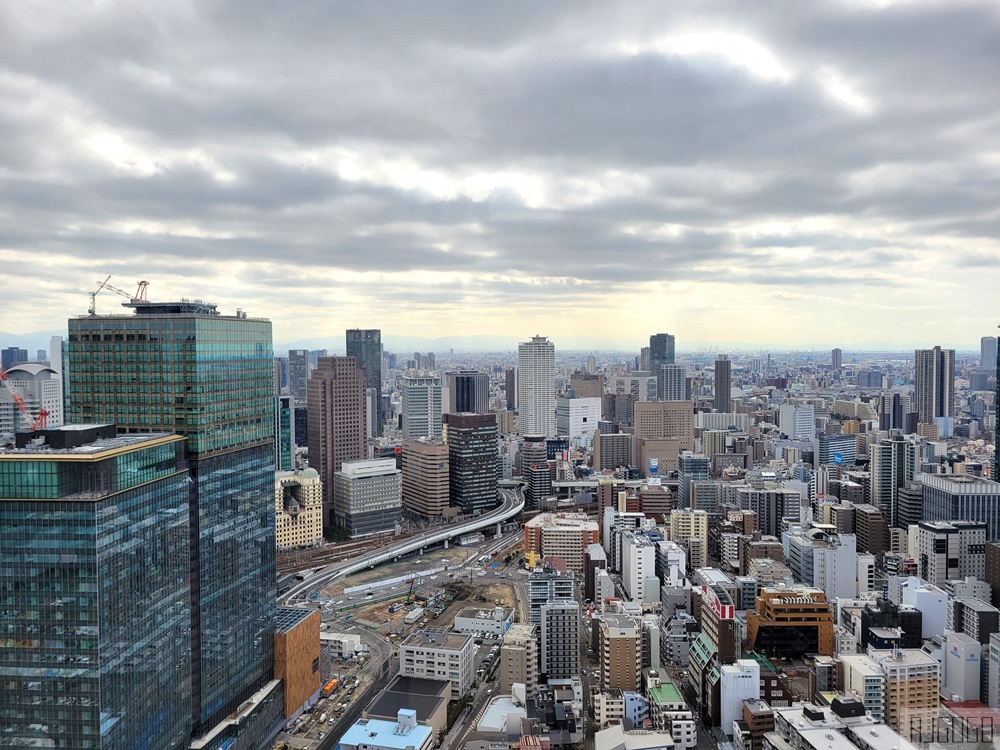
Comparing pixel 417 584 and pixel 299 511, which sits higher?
pixel 299 511

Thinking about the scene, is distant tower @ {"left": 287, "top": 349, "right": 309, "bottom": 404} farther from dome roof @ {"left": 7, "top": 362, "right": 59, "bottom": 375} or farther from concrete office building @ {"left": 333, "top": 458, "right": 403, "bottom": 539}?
dome roof @ {"left": 7, "top": 362, "right": 59, "bottom": 375}

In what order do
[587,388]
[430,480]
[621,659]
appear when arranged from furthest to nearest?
1. [587,388]
2. [430,480]
3. [621,659]

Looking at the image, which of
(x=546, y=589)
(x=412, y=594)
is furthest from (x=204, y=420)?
(x=412, y=594)

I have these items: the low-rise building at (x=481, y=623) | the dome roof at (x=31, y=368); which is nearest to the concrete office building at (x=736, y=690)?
the low-rise building at (x=481, y=623)

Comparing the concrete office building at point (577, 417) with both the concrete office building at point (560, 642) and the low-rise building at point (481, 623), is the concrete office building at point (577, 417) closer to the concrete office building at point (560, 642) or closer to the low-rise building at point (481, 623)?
the low-rise building at point (481, 623)

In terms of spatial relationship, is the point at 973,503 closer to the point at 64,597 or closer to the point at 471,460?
the point at 471,460

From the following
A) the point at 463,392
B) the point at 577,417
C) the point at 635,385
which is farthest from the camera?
the point at 635,385

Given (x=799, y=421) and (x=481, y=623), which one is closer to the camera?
(x=481, y=623)
